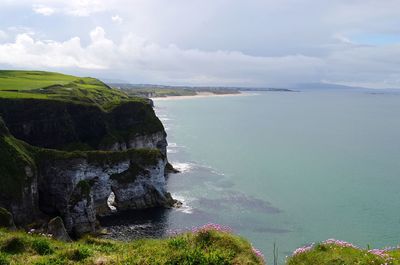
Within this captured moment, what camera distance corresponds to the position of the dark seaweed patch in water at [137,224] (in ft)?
192

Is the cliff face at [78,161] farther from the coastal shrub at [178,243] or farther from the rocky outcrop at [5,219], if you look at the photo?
the coastal shrub at [178,243]

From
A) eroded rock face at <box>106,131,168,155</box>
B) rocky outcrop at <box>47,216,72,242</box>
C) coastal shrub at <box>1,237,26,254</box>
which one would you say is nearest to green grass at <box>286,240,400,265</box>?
coastal shrub at <box>1,237,26,254</box>

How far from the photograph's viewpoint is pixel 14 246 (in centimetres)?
1961

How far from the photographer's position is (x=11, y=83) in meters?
114

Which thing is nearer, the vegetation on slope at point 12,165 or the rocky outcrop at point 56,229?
the rocky outcrop at point 56,229

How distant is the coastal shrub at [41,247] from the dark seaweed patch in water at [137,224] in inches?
1464

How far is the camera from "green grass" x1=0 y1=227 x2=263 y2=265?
57.9 ft

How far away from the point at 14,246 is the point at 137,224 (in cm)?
4447

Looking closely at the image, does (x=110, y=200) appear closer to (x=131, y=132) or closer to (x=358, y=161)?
(x=131, y=132)

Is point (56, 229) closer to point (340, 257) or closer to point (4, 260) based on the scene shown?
point (4, 260)

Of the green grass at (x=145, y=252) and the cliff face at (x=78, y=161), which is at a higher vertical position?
the green grass at (x=145, y=252)

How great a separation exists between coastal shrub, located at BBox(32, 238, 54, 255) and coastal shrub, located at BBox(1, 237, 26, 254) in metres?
0.47

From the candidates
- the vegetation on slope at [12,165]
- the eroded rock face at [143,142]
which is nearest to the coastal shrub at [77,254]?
the vegetation on slope at [12,165]

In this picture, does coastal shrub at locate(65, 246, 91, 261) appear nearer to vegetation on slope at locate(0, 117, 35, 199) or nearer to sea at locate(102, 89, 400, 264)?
sea at locate(102, 89, 400, 264)
